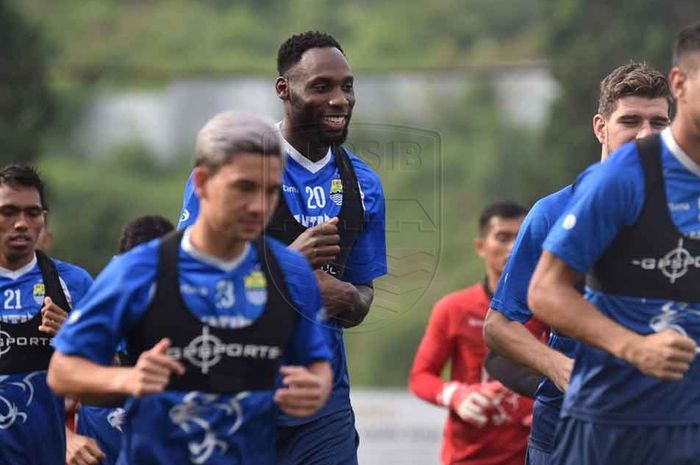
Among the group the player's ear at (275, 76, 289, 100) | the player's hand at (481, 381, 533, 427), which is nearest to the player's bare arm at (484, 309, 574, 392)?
the player's ear at (275, 76, 289, 100)

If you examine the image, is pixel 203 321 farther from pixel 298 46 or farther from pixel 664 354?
pixel 298 46

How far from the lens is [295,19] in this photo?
31156mm

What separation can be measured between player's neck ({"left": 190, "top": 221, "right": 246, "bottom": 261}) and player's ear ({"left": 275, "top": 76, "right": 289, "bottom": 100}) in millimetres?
2080

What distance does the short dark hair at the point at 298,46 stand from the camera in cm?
689

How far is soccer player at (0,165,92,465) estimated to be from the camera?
7.23 meters

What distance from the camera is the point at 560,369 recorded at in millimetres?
5891

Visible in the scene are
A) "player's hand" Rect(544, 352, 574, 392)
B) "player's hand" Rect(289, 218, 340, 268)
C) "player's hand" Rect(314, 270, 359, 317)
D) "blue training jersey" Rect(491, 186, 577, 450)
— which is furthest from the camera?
"player's hand" Rect(314, 270, 359, 317)

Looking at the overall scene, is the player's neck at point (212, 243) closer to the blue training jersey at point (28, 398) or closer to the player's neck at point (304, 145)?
the player's neck at point (304, 145)

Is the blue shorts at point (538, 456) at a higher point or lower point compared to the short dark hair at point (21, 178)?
lower

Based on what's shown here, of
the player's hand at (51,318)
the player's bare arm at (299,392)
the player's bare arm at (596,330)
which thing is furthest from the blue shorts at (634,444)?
the player's hand at (51,318)

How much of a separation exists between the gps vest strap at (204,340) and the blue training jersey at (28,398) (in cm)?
249

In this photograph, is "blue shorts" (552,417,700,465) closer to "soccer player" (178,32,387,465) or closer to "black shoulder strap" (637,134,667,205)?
"black shoulder strap" (637,134,667,205)

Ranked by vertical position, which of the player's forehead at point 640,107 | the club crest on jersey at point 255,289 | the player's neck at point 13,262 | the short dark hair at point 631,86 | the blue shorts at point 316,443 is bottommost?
the blue shorts at point 316,443

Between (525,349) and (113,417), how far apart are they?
101 inches
